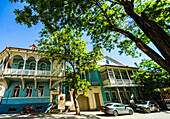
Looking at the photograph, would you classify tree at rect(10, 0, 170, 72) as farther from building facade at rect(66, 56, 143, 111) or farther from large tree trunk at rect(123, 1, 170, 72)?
building facade at rect(66, 56, 143, 111)

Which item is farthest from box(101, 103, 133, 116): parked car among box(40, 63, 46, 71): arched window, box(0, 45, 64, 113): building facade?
box(40, 63, 46, 71): arched window

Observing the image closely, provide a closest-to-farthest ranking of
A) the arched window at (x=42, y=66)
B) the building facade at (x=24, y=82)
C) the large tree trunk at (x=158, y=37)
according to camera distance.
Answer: the large tree trunk at (x=158, y=37) < the building facade at (x=24, y=82) < the arched window at (x=42, y=66)

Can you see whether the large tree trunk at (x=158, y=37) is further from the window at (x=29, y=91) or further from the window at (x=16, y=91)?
the window at (x=16, y=91)

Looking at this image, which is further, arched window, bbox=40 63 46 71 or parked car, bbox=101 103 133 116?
arched window, bbox=40 63 46 71

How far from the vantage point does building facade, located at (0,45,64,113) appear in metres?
11.5

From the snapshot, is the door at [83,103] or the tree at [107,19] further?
the door at [83,103]

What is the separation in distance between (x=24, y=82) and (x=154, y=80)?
21.2 meters

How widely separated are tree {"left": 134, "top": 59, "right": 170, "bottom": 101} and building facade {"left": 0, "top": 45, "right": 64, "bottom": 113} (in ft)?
50.8

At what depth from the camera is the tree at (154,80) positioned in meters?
15.0

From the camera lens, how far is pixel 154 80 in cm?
1528

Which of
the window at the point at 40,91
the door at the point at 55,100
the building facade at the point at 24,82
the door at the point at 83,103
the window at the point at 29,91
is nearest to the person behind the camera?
the building facade at the point at 24,82

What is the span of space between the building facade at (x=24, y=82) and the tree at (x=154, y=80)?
15471 mm

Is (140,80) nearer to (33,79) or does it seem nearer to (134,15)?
(134,15)

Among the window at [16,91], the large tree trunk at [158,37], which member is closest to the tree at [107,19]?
the large tree trunk at [158,37]
